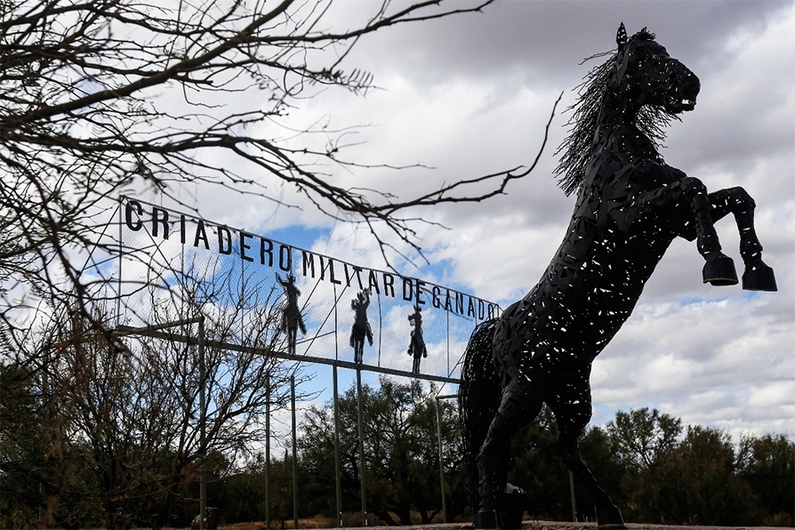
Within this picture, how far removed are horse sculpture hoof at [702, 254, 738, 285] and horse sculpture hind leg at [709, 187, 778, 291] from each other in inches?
6.6

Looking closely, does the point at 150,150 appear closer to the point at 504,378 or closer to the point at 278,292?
the point at 504,378

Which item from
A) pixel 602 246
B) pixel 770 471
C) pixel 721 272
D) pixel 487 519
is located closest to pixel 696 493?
pixel 770 471

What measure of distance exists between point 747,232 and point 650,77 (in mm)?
1113

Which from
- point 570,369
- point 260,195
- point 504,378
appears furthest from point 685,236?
point 260,195

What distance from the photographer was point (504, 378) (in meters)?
5.11

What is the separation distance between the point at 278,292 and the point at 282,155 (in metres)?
7.96

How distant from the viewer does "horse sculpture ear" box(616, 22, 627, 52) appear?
502cm

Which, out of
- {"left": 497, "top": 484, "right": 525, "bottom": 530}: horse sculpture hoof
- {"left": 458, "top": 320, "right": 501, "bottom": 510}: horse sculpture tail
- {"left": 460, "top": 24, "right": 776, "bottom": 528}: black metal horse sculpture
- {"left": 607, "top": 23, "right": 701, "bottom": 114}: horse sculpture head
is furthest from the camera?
{"left": 458, "top": 320, "right": 501, "bottom": 510}: horse sculpture tail

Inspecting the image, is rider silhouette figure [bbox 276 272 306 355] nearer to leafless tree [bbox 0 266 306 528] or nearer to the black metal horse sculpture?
leafless tree [bbox 0 266 306 528]

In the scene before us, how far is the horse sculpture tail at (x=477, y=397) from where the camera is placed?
5664 mm

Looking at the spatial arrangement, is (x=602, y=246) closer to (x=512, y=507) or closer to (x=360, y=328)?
(x=512, y=507)

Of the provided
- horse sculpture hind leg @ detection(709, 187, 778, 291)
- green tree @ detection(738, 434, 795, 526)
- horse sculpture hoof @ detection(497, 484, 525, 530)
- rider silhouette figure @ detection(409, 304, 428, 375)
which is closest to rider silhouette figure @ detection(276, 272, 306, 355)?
rider silhouette figure @ detection(409, 304, 428, 375)

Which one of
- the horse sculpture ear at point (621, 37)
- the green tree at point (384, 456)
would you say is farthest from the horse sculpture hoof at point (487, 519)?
the green tree at point (384, 456)

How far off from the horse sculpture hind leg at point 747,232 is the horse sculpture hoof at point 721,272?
6.6 inches
